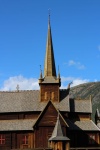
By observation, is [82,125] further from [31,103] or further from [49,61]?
[49,61]

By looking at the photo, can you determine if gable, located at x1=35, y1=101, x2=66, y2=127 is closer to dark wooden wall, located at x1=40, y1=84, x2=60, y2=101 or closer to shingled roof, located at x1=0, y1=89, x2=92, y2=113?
shingled roof, located at x1=0, y1=89, x2=92, y2=113

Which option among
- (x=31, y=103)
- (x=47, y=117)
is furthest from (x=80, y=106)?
(x=47, y=117)

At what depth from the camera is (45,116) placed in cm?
5559

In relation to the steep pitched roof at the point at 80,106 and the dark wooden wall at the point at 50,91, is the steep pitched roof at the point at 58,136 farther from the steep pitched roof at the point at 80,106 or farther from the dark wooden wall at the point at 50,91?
the steep pitched roof at the point at 80,106

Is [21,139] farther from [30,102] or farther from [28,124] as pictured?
[30,102]

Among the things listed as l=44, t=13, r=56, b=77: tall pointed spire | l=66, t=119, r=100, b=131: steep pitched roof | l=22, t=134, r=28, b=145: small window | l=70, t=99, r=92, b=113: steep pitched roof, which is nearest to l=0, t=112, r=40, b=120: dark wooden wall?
l=22, t=134, r=28, b=145: small window

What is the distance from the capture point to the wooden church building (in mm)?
55375

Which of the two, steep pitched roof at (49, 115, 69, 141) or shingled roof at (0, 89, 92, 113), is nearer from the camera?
steep pitched roof at (49, 115, 69, 141)

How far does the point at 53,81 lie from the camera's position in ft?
200

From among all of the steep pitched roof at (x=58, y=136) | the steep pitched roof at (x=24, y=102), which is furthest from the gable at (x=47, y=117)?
the steep pitched roof at (x=58, y=136)


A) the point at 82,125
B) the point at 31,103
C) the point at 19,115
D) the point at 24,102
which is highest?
the point at 24,102

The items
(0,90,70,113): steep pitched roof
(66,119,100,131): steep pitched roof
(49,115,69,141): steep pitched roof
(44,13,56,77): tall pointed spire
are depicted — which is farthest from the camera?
(44,13,56,77): tall pointed spire

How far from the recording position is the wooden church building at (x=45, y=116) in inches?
2180

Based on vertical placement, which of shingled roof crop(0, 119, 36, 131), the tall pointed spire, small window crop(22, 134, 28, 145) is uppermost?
the tall pointed spire
